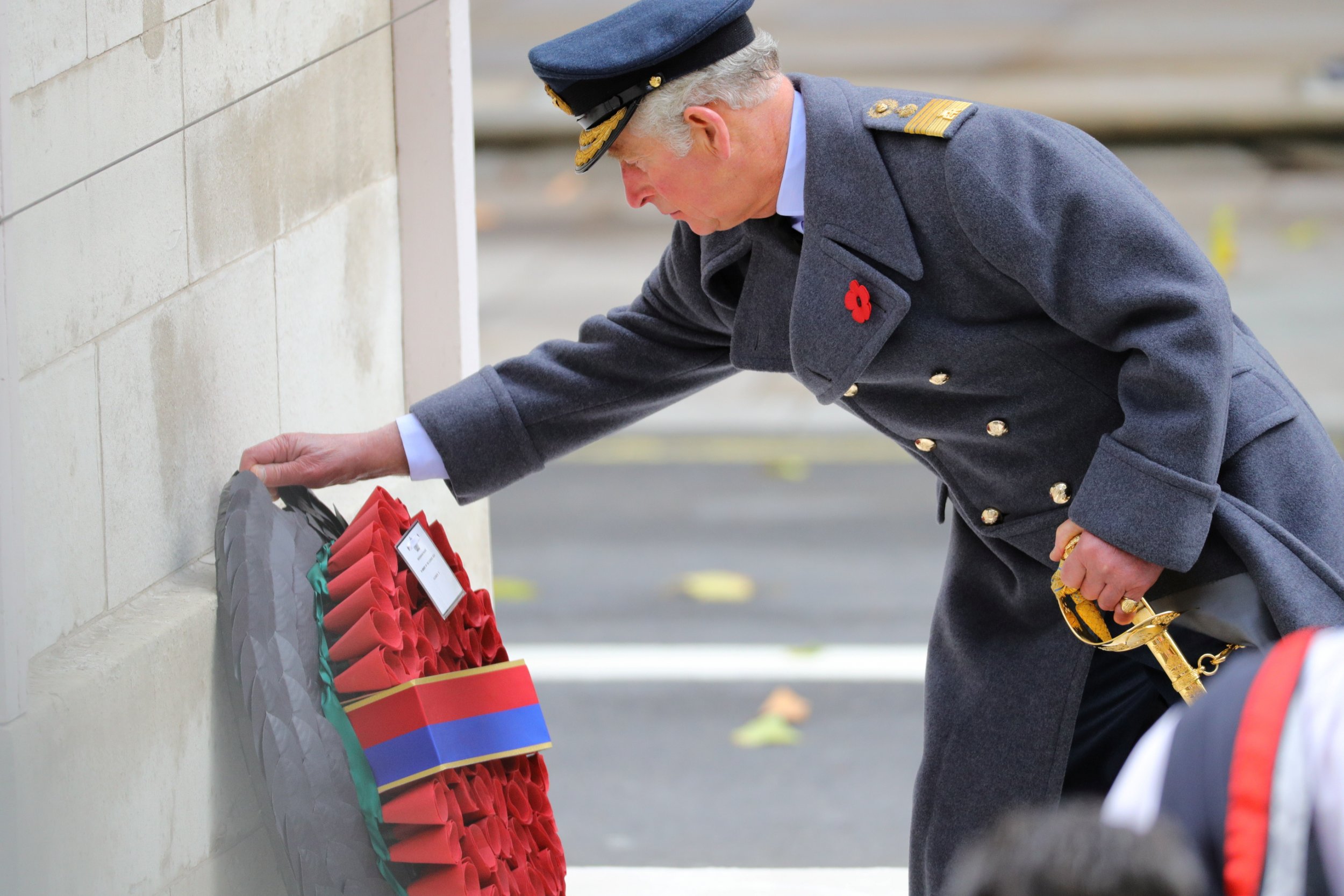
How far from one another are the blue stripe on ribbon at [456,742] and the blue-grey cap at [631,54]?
0.84 m

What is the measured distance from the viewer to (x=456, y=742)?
232cm

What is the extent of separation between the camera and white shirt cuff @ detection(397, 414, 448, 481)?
2.64 m

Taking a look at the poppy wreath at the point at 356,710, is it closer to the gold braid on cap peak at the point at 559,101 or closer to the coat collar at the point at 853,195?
the gold braid on cap peak at the point at 559,101

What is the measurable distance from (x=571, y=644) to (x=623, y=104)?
11.5ft

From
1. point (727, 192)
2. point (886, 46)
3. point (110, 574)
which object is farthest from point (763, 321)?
point (886, 46)

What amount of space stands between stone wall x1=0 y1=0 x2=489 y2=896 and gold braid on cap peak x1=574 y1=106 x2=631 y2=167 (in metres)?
0.56

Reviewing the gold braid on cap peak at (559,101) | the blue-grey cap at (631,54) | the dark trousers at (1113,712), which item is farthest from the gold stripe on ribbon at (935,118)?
the dark trousers at (1113,712)

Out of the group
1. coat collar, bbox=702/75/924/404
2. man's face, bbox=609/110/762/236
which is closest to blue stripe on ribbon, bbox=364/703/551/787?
coat collar, bbox=702/75/924/404

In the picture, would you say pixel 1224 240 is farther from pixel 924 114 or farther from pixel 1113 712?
pixel 924 114

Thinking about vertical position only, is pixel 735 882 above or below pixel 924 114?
below

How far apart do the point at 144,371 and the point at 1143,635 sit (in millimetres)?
1443

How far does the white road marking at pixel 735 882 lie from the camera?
326 centimetres

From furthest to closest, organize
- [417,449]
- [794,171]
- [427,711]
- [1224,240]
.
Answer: [1224,240] → [417,449] → [794,171] → [427,711]

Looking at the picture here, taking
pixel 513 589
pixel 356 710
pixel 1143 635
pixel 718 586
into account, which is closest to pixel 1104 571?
pixel 1143 635
